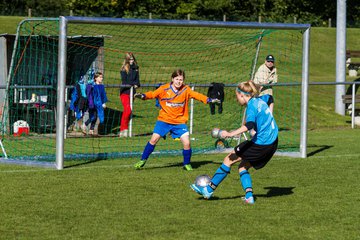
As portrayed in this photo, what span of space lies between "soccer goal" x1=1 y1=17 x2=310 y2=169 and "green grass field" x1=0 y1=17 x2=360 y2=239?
989mm

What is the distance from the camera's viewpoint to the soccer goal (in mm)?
14445

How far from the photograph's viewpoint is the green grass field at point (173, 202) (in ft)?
28.5

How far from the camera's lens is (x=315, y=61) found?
149 ft

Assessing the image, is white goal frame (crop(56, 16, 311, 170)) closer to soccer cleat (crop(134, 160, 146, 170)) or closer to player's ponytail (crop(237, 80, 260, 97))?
soccer cleat (crop(134, 160, 146, 170))

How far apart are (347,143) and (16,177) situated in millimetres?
8356

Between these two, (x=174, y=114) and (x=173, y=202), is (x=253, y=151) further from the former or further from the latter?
(x=174, y=114)

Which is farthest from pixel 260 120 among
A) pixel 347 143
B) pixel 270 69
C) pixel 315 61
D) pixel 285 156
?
pixel 315 61

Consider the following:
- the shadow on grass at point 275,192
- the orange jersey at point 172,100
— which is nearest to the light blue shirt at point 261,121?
the shadow on grass at point 275,192

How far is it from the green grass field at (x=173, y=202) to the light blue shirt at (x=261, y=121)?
2.51 feet

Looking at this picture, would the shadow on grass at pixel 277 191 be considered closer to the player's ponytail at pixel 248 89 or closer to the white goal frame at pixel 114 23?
the player's ponytail at pixel 248 89

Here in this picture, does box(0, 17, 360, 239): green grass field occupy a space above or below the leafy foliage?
below

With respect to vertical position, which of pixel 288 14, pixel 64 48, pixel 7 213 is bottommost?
pixel 7 213

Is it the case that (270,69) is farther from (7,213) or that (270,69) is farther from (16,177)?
(7,213)

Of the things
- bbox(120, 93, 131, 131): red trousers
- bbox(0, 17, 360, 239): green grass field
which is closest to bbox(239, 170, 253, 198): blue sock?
bbox(0, 17, 360, 239): green grass field
